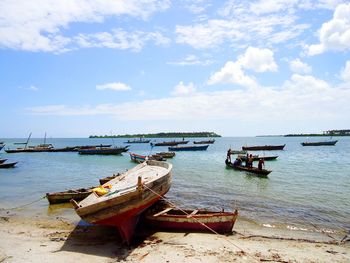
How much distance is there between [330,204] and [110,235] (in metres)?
13.3

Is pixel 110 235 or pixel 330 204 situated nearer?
pixel 110 235

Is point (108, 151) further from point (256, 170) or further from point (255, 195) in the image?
point (255, 195)

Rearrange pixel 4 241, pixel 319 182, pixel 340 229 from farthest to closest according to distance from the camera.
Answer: pixel 319 182 < pixel 340 229 < pixel 4 241

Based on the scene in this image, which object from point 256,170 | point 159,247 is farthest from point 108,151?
point 159,247

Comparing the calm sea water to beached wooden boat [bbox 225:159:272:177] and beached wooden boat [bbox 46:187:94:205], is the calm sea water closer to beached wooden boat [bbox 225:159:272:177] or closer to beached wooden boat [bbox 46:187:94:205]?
beached wooden boat [bbox 225:159:272:177]

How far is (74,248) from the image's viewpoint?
10258mm

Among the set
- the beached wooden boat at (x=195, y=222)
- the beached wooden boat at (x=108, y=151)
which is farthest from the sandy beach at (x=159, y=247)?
the beached wooden boat at (x=108, y=151)

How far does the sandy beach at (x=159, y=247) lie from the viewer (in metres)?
9.41

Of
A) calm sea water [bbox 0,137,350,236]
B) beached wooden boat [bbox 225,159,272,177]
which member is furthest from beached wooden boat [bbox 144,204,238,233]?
beached wooden boat [bbox 225,159,272,177]

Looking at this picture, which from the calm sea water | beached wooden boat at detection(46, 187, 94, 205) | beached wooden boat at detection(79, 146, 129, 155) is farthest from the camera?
beached wooden boat at detection(79, 146, 129, 155)

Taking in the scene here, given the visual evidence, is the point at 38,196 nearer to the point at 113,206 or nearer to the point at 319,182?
the point at 113,206

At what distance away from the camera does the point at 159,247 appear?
10258 mm

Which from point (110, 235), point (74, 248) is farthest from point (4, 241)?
point (110, 235)

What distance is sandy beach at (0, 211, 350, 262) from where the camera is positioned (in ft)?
30.9
